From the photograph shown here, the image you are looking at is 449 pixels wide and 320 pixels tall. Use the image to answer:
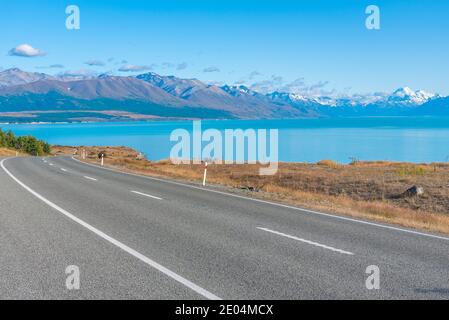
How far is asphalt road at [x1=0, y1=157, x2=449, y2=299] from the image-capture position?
249 inches

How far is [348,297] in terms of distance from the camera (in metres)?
6.07

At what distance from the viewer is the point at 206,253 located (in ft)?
27.7

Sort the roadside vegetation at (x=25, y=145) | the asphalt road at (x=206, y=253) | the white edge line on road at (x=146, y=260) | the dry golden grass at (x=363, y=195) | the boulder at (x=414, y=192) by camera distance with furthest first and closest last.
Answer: the roadside vegetation at (x=25, y=145), the boulder at (x=414, y=192), the dry golden grass at (x=363, y=195), the asphalt road at (x=206, y=253), the white edge line on road at (x=146, y=260)

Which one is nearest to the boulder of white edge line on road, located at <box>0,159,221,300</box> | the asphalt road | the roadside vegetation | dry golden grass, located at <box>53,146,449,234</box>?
dry golden grass, located at <box>53,146,449,234</box>

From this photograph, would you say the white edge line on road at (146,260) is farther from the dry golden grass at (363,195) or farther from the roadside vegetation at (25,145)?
the roadside vegetation at (25,145)

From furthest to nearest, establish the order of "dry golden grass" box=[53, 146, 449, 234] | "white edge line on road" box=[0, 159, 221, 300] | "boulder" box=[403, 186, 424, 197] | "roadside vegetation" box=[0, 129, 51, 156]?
1. "roadside vegetation" box=[0, 129, 51, 156]
2. "boulder" box=[403, 186, 424, 197]
3. "dry golden grass" box=[53, 146, 449, 234]
4. "white edge line on road" box=[0, 159, 221, 300]

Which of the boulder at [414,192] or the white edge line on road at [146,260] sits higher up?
the white edge line on road at [146,260]

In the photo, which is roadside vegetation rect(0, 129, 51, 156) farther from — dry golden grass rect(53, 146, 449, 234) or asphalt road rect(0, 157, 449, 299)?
asphalt road rect(0, 157, 449, 299)

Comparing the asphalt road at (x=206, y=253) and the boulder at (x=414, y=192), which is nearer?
the asphalt road at (x=206, y=253)

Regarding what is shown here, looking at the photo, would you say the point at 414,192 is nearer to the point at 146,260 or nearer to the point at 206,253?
the point at 206,253

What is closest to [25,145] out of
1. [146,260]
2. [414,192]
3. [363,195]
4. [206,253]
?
[363,195]

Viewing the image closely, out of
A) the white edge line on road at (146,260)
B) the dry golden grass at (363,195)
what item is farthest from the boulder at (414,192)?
the white edge line on road at (146,260)

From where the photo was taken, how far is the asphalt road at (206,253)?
6336 millimetres
